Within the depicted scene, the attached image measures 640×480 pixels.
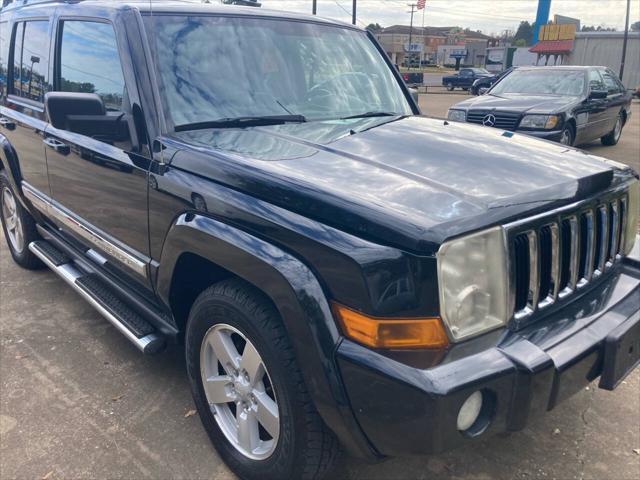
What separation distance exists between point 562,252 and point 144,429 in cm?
206

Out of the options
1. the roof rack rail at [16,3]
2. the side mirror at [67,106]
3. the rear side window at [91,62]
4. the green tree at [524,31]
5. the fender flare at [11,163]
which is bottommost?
the fender flare at [11,163]

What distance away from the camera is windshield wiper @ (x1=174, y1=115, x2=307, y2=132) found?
8.36 ft

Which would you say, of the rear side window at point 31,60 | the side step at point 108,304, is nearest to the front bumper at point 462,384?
the side step at point 108,304

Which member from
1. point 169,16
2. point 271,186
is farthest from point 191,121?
point 271,186

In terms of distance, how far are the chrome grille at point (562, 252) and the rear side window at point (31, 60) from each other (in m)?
3.08

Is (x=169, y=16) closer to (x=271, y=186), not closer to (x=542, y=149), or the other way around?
(x=271, y=186)

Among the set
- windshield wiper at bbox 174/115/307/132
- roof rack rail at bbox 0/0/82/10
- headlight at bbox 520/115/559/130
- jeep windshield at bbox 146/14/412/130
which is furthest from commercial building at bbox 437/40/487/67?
windshield wiper at bbox 174/115/307/132

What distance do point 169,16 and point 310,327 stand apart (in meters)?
1.78

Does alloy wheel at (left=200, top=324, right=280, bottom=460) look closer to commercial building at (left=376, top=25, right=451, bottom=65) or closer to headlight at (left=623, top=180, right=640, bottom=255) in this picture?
headlight at (left=623, top=180, right=640, bottom=255)

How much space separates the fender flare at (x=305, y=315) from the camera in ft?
5.80

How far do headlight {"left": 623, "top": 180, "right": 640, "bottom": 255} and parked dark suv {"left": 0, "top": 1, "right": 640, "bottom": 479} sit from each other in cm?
2

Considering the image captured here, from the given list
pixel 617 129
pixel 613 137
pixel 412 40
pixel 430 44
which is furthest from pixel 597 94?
pixel 430 44

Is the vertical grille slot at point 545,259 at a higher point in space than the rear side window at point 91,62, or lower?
lower

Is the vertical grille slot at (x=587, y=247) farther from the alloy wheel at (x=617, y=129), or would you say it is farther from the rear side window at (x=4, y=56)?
the alloy wheel at (x=617, y=129)
